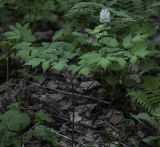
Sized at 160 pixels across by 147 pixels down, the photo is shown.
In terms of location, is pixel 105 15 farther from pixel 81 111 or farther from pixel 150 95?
pixel 81 111

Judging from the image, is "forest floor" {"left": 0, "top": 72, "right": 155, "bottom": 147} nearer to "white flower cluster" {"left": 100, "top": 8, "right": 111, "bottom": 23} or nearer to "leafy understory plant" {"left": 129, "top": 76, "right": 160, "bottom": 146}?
"leafy understory plant" {"left": 129, "top": 76, "right": 160, "bottom": 146}

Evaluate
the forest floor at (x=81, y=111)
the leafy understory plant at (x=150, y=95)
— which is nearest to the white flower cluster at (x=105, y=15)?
the forest floor at (x=81, y=111)

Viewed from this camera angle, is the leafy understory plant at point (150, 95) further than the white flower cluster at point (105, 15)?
Yes

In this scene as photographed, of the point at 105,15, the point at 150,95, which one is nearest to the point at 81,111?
the point at 150,95

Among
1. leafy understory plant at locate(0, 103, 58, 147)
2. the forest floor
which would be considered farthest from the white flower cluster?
leafy understory plant at locate(0, 103, 58, 147)

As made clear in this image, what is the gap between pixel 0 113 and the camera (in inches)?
130

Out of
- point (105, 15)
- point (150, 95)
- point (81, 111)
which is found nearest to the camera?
point (105, 15)

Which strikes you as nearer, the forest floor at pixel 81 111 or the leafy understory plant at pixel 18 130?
the leafy understory plant at pixel 18 130

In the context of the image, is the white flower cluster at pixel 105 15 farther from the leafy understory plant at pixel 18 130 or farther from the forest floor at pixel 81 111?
the leafy understory plant at pixel 18 130

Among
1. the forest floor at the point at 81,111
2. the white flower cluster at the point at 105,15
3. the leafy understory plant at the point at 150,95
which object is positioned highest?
the white flower cluster at the point at 105,15

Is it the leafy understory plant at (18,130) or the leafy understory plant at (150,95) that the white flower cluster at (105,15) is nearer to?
the leafy understory plant at (150,95)

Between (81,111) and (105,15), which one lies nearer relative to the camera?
(105,15)

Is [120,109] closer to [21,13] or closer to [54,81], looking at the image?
[54,81]

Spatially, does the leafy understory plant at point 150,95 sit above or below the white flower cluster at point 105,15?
below
